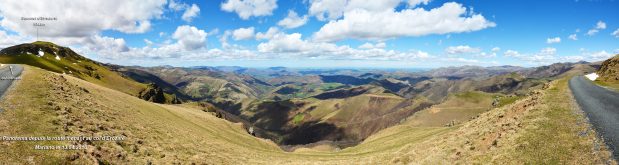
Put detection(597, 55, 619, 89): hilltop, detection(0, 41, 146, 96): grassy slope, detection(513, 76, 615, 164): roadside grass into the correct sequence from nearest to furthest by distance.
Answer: detection(513, 76, 615, 164): roadside grass < detection(597, 55, 619, 89): hilltop < detection(0, 41, 146, 96): grassy slope

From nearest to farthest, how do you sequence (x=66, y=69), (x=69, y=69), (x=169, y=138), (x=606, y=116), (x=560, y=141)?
(x=560, y=141)
(x=606, y=116)
(x=169, y=138)
(x=66, y=69)
(x=69, y=69)

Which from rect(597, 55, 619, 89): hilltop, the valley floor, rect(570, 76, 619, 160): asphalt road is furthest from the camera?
rect(597, 55, 619, 89): hilltop

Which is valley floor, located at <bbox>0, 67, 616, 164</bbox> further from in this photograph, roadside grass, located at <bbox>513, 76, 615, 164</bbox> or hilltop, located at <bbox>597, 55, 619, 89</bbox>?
A: hilltop, located at <bbox>597, 55, 619, 89</bbox>

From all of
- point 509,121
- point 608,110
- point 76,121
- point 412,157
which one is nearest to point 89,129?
point 76,121

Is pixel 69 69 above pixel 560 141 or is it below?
above

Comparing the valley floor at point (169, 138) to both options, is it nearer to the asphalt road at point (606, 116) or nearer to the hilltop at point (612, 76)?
the asphalt road at point (606, 116)

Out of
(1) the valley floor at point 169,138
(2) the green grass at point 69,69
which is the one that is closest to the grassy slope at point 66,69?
(2) the green grass at point 69,69

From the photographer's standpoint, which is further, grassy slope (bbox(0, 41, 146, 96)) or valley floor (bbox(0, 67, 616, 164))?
grassy slope (bbox(0, 41, 146, 96))

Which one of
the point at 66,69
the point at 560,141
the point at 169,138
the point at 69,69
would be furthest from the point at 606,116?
the point at 69,69

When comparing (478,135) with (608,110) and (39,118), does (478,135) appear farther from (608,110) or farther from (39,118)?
(39,118)

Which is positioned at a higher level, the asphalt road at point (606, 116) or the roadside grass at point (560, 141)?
Result: the asphalt road at point (606, 116)

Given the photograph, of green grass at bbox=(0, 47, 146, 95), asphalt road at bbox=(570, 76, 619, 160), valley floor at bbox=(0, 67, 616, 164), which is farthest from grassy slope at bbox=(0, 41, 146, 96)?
asphalt road at bbox=(570, 76, 619, 160)

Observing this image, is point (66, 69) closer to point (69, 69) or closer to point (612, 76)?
point (69, 69)
